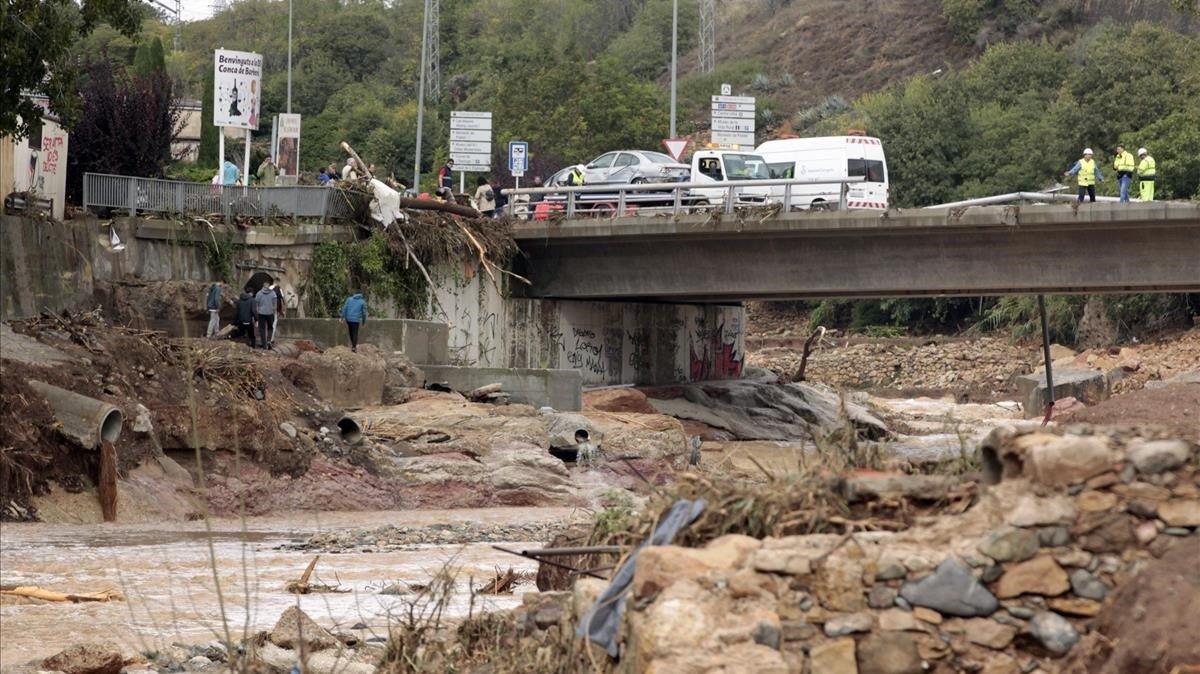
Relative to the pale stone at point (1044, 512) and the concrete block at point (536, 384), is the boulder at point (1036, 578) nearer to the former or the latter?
the pale stone at point (1044, 512)

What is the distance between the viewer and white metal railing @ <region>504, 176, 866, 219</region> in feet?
130

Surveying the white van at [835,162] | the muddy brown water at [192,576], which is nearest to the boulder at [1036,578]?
the muddy brown water at [192,576]

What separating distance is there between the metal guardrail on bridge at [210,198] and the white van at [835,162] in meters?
12.2

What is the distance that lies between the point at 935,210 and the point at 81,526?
20368mm

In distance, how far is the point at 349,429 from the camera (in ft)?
105

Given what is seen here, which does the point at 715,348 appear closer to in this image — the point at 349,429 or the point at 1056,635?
the point at 349,429

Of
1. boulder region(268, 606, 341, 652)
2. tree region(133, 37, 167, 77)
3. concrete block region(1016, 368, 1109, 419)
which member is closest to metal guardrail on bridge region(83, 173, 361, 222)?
concrete block region(1016, 368, 1109, 419)

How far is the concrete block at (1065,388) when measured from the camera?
51.6m

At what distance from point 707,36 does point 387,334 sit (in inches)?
3366

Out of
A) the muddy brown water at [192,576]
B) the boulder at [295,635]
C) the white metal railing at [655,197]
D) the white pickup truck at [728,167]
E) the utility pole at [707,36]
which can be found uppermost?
the utility pole at [707,36]

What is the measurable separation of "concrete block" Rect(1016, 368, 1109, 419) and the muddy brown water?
2848 cm

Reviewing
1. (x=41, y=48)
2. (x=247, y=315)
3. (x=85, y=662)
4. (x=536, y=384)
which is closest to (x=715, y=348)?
(x=536, y=384)

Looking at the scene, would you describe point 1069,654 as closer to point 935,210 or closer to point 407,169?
point 935,210

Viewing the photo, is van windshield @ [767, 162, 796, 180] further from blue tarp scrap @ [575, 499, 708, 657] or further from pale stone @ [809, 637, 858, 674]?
pale stone @ [809, 637, 858, 674]
